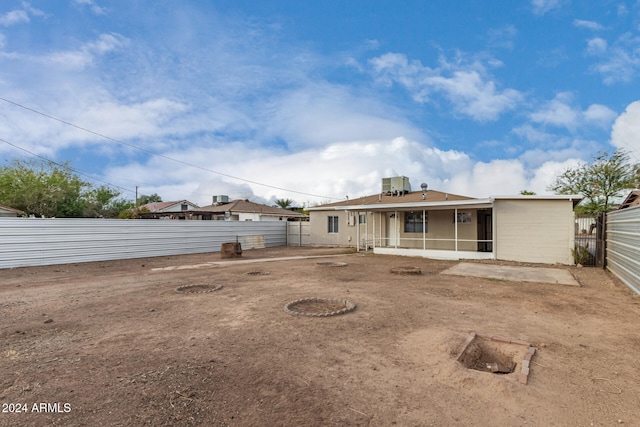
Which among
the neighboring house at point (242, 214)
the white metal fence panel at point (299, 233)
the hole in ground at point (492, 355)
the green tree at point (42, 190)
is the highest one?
the green tree at point (42, 190)

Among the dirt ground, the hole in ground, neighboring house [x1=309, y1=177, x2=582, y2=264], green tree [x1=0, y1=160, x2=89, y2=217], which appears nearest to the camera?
the dirt ground

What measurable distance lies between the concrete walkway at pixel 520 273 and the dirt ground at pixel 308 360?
1.48 m

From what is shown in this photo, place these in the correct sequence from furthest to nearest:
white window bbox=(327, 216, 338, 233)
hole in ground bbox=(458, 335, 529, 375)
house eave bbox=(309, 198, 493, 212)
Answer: white window bbox=(327, 216, 338, 233) → house eave bbox=(309, 198, 493, 212) → hole in ground bbox=(458, 335, 529, 375)

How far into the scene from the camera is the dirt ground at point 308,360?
247cm

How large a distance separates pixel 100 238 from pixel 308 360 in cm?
1409

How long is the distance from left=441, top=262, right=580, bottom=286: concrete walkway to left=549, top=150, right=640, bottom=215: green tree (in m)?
10.0

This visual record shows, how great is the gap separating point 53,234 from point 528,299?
1609 cm

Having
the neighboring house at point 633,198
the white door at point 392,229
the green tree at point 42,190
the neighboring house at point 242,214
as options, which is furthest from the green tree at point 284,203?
the neighboring house at point 633,198

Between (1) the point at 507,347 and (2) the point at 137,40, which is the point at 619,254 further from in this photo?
(2) the point at 137,40

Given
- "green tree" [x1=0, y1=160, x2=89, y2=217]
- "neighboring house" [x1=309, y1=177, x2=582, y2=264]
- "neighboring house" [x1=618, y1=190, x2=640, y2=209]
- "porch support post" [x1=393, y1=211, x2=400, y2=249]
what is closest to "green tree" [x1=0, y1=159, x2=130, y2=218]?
"green tree" [x1=0, y1=160, x2=89, y2=217]

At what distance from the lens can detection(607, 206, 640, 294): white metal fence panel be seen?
689 cm

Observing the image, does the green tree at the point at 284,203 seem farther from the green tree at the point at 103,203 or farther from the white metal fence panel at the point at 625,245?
the white metal fence panel at the point at 625,245

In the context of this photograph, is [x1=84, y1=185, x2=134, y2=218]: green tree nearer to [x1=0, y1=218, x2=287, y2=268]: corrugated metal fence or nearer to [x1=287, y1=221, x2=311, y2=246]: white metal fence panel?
[x1=0, y1=218, x2=287, y2=268]: corrugated metal fence

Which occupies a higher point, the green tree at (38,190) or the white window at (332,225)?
the green tree at (38,190)
